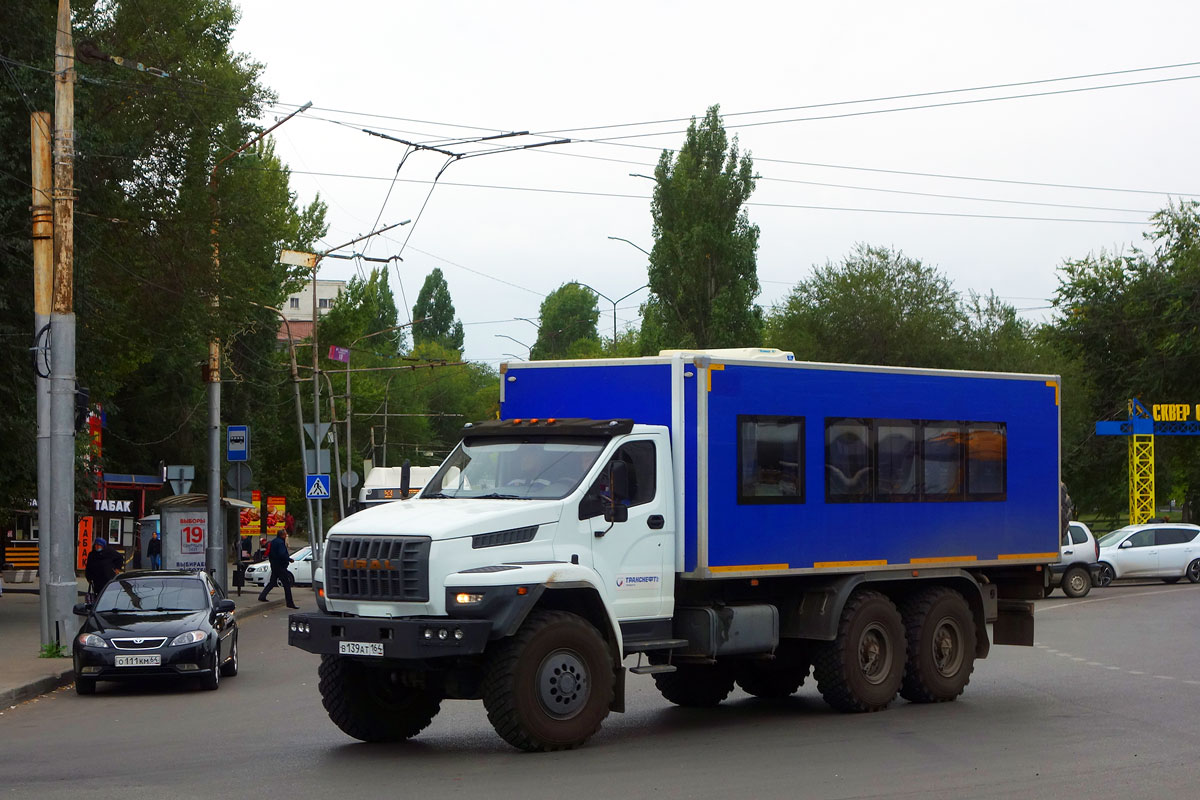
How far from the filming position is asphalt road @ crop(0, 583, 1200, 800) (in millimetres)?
9672

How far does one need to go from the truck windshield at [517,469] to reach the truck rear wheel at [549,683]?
108cm

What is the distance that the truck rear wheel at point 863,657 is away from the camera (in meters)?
13.4

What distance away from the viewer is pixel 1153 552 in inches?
1426

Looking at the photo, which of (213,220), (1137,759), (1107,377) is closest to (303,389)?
(1107,377)

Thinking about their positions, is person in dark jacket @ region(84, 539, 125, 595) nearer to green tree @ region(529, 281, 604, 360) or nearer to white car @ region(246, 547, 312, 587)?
white car @ region(246, 547, 312, 587)

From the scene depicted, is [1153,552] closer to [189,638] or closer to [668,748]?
[189,638]

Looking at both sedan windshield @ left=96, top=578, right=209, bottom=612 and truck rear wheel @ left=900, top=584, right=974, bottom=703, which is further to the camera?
sedan windshield @ left=96, top=578, right=209, bottom=612

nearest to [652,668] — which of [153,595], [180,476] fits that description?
[153,595]

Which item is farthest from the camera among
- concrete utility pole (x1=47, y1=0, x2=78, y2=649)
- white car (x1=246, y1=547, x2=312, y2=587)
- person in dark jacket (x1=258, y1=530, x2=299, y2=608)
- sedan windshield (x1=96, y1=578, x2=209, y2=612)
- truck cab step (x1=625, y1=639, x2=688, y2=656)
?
white car (x1=246, y1=547, x2=312, y2=587)

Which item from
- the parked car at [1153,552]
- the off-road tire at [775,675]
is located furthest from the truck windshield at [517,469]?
the parked car at [1153,552]

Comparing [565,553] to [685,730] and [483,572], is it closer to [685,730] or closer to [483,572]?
[483,572]

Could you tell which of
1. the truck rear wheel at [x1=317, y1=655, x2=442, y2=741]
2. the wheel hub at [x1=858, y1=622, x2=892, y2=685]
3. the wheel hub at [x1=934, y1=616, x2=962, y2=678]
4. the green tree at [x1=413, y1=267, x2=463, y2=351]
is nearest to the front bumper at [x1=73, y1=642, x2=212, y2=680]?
the truck rear wheel at [x1=317, y1=655, x2=442, y2=741]

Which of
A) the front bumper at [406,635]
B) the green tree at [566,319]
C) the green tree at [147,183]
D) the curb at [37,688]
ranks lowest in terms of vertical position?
the curb at [37,688]

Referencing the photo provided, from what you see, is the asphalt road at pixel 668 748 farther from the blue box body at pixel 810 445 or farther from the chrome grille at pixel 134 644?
the blue box body at pixel 810 445
